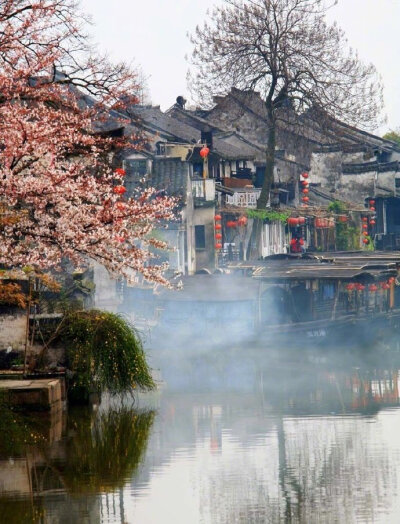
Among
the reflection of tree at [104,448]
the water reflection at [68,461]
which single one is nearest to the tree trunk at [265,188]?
the reflection of tree at [104,448]

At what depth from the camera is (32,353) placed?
78.5 ft

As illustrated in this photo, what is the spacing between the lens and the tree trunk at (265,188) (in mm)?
57287

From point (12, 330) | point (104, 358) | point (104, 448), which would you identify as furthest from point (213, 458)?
point (12, 330)

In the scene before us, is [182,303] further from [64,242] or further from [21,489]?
[21,489]

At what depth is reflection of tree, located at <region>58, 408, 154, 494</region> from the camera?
1647 centimetres

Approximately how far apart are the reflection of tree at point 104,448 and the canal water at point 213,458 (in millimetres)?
27

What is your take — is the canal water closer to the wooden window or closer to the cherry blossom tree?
the cherry blossom tree

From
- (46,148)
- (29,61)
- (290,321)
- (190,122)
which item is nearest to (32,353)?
(46,148)

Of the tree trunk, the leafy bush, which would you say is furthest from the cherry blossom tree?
the tree trunk

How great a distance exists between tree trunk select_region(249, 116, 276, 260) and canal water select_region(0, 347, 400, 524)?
1114 inches

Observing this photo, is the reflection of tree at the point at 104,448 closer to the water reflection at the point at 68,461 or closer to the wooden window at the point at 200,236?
the water reflection at the point at 68,461

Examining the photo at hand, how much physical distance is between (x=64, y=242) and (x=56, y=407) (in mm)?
3133

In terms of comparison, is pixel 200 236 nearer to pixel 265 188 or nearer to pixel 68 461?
pixel 265 188

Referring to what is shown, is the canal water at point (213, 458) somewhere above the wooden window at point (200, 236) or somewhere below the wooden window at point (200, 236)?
below
